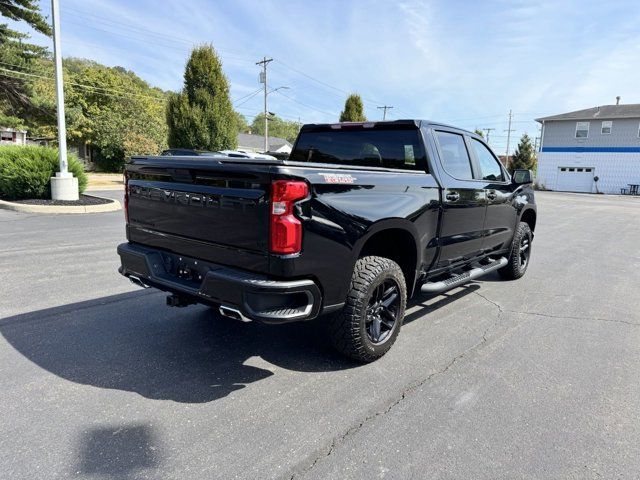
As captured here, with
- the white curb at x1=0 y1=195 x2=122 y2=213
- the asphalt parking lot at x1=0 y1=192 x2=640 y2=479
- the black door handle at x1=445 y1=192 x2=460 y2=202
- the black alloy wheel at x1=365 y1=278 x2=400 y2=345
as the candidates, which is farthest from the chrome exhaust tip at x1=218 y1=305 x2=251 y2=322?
the white curb at x1=0 y1=195 x2=122 y2=213

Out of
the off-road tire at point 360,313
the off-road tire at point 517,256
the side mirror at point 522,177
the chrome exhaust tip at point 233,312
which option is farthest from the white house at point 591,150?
the chrome exhaust tip at point 233,312

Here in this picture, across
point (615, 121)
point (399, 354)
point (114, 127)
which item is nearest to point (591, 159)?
point (615, 121)

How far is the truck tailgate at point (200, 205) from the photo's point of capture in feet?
9.23

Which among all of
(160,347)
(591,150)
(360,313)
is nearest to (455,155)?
(360,313)

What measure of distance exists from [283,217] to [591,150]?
42676mm

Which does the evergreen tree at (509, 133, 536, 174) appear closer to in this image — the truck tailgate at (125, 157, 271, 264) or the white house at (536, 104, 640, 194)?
the white house at (536, 104, 640, 194)

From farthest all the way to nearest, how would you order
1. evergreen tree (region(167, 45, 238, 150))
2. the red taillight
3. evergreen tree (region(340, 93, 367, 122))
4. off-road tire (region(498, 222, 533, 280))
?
evergreen tree (region(340, 93, 367, 122)) → evergreen tree (region(167, 45, 238, 150)) → off-road tire (region(498, 222, 533, 280)) → the red taillight

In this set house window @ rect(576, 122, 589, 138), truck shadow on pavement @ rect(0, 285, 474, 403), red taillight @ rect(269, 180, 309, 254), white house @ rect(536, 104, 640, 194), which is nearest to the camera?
red taillight @ rect(269, 180, 309, 254)

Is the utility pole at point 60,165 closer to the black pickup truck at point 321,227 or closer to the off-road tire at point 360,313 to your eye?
the black pickup truck at point 321,227

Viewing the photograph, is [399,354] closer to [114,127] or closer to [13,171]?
[13,171]

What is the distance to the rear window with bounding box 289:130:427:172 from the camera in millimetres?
4176

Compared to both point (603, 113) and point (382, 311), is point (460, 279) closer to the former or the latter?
point (382, 311)

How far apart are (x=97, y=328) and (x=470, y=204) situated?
381 cm

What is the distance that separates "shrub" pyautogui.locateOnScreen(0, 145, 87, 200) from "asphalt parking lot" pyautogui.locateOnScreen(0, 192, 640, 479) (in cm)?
891
